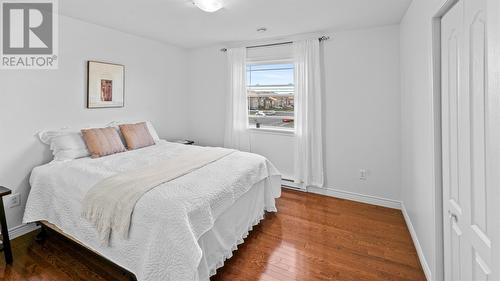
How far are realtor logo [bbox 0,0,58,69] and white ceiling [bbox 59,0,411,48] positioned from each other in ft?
0.65

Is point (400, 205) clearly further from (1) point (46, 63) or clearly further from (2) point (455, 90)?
(1) point (46, 63)

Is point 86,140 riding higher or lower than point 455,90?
lower

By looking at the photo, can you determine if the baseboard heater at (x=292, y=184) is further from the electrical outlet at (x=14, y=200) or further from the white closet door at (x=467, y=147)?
the electrical outlet at (x=14, y=200)

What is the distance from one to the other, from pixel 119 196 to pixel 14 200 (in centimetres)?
168

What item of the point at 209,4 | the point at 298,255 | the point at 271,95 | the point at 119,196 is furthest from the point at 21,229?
the point at 271,95

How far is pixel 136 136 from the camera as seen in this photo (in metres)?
3.36

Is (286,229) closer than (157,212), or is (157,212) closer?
(157,212)

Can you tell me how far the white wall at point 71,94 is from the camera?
8.33ft

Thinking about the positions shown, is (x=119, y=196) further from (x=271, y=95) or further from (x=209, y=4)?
(x=271, y=95)

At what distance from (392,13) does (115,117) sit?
3.74 meters

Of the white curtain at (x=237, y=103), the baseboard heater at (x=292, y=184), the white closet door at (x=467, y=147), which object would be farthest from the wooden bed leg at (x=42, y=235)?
the white closet door at (x=467, y=147)

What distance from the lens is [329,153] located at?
144 inches

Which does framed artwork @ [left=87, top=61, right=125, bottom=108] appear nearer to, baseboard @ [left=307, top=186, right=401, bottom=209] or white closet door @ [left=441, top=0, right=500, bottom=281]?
baseboard @ [left=307, top=186, right=401, bottom=209]

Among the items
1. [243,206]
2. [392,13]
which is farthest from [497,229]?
[392,13]
